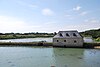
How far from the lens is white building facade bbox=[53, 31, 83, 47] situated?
105 feet

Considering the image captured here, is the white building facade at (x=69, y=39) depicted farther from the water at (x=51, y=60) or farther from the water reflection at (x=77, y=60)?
the water reflection at (x=77, y=60)

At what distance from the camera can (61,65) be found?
650 inches

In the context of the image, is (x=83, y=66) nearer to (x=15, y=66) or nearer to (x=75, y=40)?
(x=15, y=66)

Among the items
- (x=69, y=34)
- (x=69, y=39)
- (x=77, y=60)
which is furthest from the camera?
(x=69, y=34)

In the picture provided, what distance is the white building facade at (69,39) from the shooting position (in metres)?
32.0

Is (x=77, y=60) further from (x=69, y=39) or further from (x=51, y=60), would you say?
(x=69, y=39)

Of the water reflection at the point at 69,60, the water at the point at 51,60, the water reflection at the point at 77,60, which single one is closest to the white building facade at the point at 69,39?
the water at the point at 51,60

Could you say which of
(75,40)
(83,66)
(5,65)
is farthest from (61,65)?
(75,40)

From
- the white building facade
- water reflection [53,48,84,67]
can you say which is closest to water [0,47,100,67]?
water reflection [53,48,84,67]

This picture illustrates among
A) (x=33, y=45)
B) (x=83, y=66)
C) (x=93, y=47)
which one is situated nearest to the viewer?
(x=83, y=66)

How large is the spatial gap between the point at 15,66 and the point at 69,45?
18230mm

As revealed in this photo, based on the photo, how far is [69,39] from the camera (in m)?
Result: 32.4

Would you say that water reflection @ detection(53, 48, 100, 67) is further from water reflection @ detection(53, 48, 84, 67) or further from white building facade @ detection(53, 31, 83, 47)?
white building facade @ detection(53, 31, 83, 47)

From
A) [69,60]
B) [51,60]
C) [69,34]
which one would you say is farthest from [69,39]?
[51,60]
